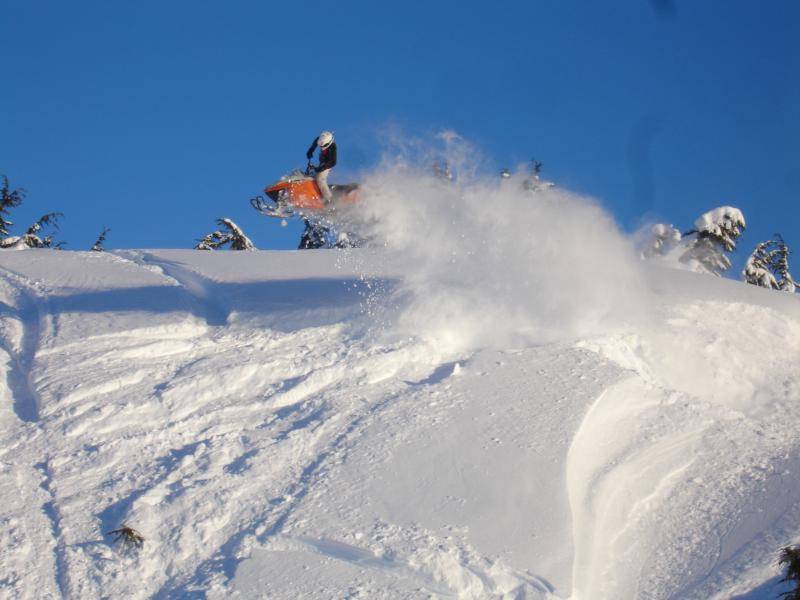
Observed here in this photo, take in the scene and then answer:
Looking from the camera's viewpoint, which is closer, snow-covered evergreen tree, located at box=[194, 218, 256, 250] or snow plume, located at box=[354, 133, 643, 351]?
snow plume, located at box=[354, 133, 643, 351]

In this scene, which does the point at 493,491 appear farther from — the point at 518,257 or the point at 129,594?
the point at 518,257

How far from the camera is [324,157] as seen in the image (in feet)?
51.8

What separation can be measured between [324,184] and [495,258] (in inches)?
135

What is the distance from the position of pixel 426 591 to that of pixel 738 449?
192 inches

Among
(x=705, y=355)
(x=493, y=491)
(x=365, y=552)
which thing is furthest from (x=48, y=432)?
(x=705, y=355)

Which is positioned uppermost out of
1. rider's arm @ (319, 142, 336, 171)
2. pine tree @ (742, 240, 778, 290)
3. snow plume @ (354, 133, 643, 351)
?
pine tree @ (742, 240, 778, 290)

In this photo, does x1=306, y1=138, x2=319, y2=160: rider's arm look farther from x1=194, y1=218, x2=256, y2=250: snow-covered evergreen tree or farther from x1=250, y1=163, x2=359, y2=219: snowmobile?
x1=194, y1=218, x2=256, y2=250: snow-covered evergreen tree

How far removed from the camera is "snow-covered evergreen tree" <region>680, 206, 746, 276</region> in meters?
24.7

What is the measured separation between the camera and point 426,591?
728 centimetres

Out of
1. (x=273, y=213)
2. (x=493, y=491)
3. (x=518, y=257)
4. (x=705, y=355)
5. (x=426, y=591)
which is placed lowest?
(x=426, y=591)

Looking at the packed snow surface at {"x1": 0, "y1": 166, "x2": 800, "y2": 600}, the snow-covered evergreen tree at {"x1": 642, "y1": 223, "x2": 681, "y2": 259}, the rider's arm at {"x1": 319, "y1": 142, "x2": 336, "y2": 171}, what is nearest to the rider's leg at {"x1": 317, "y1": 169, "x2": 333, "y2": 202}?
the rider's arm at {"x1": 319, "y1": 142, "x2": 336, "y2": 171}

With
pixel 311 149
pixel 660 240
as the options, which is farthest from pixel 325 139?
pixel 660 240

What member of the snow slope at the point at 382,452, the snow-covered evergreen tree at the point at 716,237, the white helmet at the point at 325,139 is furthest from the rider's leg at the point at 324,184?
the snow-covered evergreen tree at the point at 716,237

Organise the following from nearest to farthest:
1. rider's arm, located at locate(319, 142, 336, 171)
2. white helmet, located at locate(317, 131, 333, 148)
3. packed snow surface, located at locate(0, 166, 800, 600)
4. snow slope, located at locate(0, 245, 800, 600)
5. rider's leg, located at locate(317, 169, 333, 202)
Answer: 1. snow slope, located at locate(0, 245, 800, 600)
2. packed snow surface, located at locate(0, 166, 800, 600)
3. white helmet, located at locate(317, 131, 333, 148)
4. rider's arm, located at locate(319, 142, 336, 171)
5. rider's leg, located at locate(317, 169, 333, 202)
